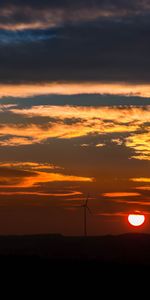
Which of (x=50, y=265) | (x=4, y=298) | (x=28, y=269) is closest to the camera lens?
(x=4, y=298)

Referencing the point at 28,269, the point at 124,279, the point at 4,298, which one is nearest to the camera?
the point at 4,298

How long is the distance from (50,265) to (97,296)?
30756 mm

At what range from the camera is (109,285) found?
8169 cm

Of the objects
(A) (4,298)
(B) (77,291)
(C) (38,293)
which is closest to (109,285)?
(B) (77,291)

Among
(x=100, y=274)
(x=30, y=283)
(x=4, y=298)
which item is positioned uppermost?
(x=100, y=274)

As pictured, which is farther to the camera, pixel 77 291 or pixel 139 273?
pixel 139 273

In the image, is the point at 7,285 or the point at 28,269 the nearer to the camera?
the point at 7,285

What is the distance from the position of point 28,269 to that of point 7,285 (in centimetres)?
1748

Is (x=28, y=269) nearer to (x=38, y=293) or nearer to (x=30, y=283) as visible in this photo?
(x=30, y=283)

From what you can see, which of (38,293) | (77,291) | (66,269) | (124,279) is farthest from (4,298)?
(66,269)

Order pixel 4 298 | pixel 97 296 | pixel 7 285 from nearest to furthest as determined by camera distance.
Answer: pixel 4 298 → pixel 97 296 → pixel 7 285

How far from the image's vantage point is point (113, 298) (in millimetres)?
71750

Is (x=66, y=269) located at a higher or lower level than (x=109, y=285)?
higher

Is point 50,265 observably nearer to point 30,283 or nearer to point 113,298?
point 30,283
